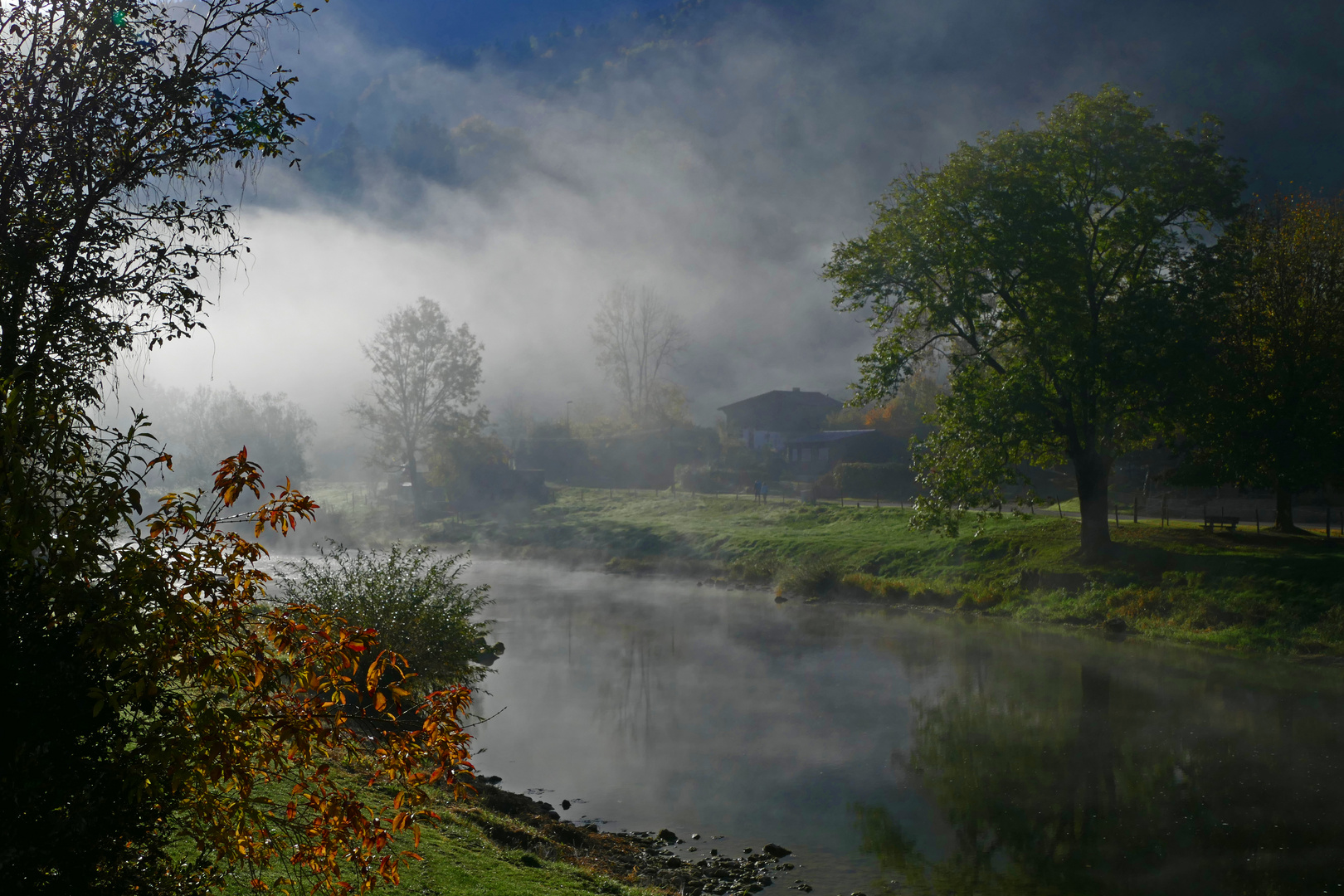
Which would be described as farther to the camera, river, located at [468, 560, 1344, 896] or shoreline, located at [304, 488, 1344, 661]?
shoreline, located at [304, 488, 1344, 661]

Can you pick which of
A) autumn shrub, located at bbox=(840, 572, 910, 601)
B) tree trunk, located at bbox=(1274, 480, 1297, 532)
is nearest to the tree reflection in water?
tree trunk, located at bbox=(1274, 480, 1297, 532)

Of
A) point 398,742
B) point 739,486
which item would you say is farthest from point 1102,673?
point 739,486

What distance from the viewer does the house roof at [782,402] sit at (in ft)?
297

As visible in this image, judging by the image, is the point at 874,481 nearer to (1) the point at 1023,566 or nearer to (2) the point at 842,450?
(2) the point at 842,450

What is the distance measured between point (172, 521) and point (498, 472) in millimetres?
64553

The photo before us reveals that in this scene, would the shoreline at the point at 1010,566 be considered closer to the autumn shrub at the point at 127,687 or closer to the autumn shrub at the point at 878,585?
the autumn shrub at the point at 878,585

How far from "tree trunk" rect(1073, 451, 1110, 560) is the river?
172 inches

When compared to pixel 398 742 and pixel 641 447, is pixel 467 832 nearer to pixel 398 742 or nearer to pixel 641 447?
pixel 398 742

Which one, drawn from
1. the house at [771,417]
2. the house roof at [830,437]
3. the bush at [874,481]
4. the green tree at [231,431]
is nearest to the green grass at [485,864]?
the bush at [874,481]

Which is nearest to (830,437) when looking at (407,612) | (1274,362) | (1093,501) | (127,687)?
(1093,501)

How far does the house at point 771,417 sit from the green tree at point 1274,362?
58986 mm

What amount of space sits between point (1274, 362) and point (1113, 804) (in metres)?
21.0

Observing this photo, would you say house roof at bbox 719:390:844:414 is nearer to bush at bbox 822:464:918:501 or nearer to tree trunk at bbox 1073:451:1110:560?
bush at bbox 822:464:918:501

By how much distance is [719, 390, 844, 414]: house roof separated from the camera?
90438 millimetres
